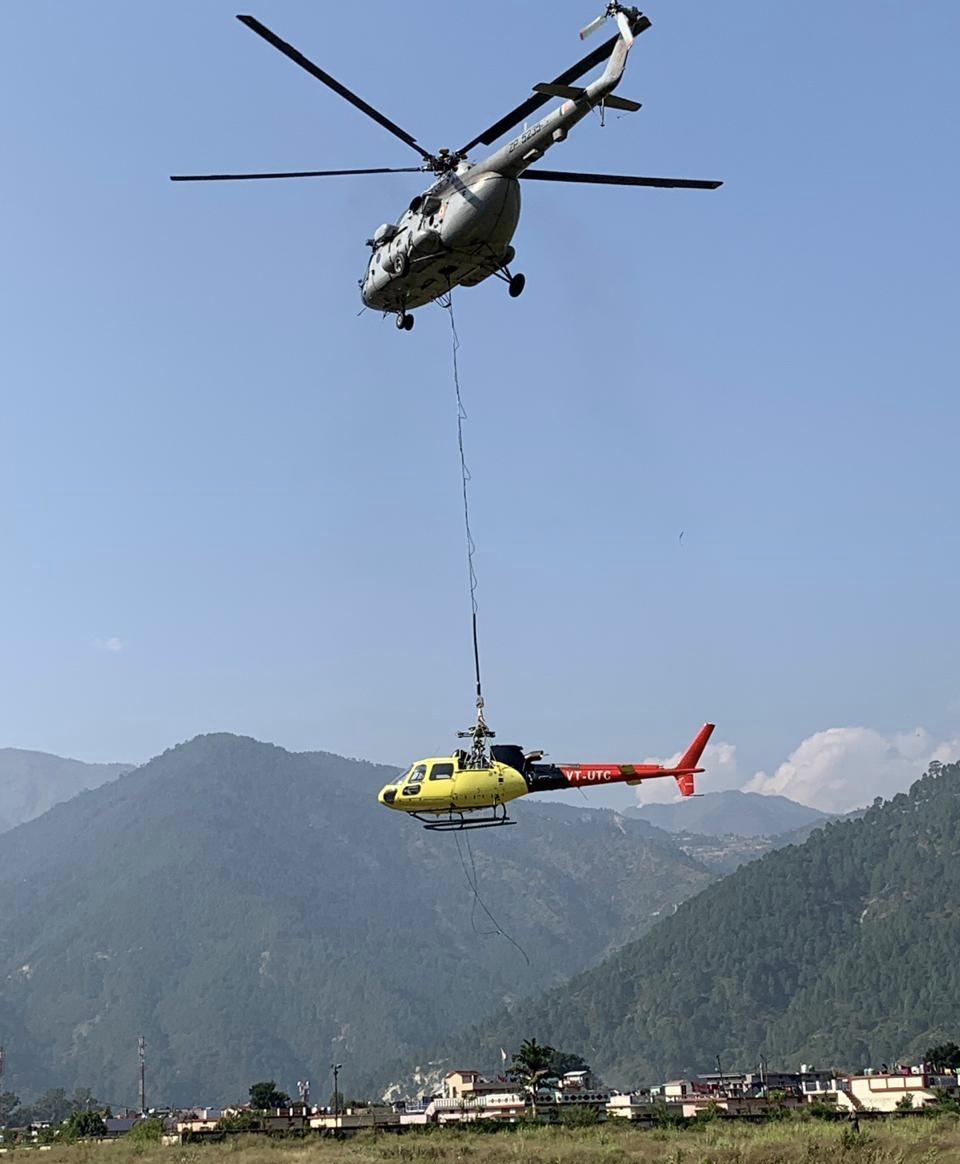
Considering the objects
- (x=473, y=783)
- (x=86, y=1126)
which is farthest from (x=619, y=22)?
(x=86, y=1126)

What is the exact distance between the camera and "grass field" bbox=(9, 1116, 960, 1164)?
48.9 m

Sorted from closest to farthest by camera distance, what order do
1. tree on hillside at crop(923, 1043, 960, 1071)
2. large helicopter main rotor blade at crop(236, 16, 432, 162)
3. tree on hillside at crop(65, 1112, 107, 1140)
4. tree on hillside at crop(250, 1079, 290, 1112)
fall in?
large helicopter main rotor blade at crop(236, 16, 432, 162), tree on hillside at crop(65, 1112, 107, 1140), tree on hillside at crop(250, 1079, 290, 1112), tree on hillside at crop(923, 1043, 960, 1071)

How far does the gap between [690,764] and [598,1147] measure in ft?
91.1

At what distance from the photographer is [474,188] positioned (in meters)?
38.6

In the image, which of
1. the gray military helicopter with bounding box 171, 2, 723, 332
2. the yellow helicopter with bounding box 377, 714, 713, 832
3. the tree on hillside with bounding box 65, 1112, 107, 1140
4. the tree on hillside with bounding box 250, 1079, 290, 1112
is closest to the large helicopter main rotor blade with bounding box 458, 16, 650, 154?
the gray military helicopter with bounding box 171, 2, 723, 332

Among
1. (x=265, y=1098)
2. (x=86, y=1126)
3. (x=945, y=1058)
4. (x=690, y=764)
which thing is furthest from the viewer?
(x=265, y=1098)

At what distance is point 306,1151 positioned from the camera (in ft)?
232

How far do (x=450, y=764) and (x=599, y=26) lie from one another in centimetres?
2166

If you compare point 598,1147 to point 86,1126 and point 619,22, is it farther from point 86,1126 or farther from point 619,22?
point 86,1126

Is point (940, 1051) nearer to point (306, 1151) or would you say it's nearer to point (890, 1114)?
point (890, 1114)

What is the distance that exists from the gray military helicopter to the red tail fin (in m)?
17.3

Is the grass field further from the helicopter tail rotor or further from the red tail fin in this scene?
the helicopter tail rotor

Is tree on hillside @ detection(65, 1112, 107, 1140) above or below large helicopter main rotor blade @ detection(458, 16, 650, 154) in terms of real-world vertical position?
below

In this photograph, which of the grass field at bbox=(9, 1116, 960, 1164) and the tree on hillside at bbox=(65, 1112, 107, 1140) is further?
the tree on hillside at bbox=(65, 1112, 107, 1140)
